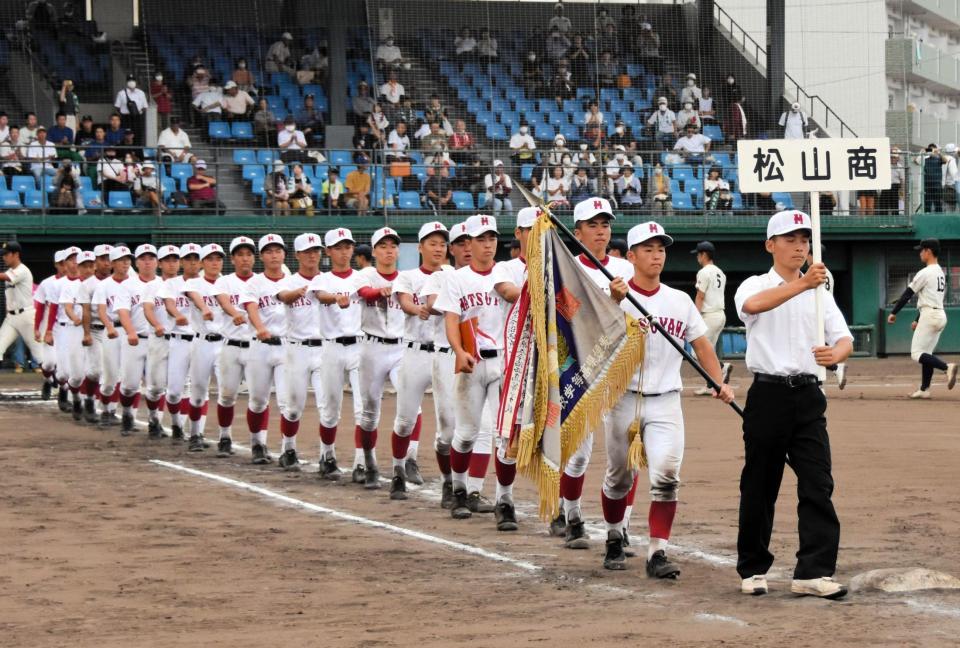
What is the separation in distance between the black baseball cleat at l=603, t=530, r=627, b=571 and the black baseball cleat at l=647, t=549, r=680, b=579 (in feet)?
1.10

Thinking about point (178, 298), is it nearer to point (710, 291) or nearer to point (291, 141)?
point (710, 291)

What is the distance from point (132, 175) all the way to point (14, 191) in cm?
217

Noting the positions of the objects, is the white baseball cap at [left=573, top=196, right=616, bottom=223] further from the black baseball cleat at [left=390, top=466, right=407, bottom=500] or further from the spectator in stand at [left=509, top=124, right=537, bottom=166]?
the spectator in stand at [left=509, top=124, right=537, bottom=166]

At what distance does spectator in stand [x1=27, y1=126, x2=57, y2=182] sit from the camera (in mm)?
28125

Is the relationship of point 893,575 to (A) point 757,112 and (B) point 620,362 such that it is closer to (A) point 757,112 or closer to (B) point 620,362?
(B) point 620,362

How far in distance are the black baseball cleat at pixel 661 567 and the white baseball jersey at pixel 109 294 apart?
11634 mm

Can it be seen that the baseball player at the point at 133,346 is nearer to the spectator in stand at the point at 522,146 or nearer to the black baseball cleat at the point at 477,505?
the black baseball cleat at the point at 477,505

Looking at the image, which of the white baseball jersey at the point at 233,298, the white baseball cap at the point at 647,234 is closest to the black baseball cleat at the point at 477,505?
the white baseball cap at the point at 647,234

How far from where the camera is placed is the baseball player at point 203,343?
17.0 m

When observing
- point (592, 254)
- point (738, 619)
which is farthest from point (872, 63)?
point (738, 619)

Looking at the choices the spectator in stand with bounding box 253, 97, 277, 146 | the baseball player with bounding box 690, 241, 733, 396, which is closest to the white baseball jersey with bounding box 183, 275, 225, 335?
the baseball player with bounding box 690, 241, 733, 396

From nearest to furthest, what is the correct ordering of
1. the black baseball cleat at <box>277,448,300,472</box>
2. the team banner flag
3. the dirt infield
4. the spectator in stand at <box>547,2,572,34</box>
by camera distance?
the dirt infield
the team banner flag
the black baseball cleat at <box>277,448,300,472</box>
the spectator in stand at <box>547,2,572,34</box>

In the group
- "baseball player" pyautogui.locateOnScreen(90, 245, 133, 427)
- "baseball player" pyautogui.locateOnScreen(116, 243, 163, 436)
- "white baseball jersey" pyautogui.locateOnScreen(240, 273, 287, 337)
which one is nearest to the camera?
"white baseball jersey" pyautogui.locateOnScreen(240, 273, 287, 337)

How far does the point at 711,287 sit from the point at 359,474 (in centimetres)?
1062
